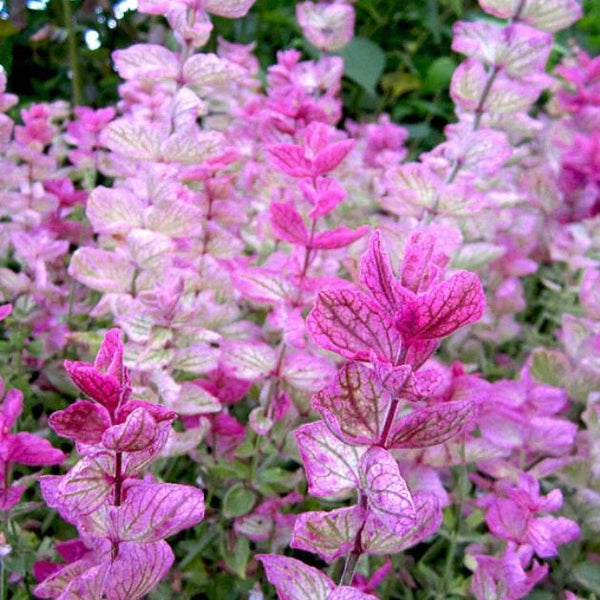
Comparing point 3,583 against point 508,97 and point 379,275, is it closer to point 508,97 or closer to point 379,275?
point 379,275

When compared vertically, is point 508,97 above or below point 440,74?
above

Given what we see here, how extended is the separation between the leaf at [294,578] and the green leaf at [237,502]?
201 millimetres

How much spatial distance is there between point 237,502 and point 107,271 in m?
0.19

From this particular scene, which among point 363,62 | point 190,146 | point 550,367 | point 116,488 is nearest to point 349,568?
point 116,488

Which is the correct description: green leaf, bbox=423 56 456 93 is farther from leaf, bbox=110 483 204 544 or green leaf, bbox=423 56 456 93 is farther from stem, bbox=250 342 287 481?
leaf, bbox=110 483 204 544

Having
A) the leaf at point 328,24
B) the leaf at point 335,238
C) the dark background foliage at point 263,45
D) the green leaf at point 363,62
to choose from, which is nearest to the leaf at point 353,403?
the leaf at point 335,238

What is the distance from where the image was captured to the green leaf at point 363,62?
1399 mm

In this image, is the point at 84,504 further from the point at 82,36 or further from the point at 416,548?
the point at 82,36

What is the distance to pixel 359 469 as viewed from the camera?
14.6 inches

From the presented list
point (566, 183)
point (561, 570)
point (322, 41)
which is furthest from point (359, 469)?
point (566, 183)

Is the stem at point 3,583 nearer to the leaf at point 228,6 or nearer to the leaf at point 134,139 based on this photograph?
the leaf at point 134,139

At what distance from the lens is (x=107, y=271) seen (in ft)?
2.01

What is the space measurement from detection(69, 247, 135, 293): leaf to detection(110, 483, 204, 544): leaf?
0.26 m

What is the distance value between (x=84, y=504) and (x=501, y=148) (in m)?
0.47
